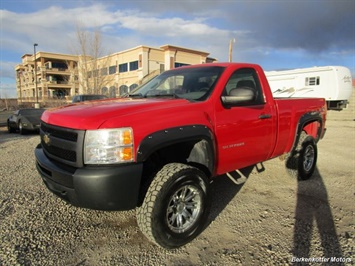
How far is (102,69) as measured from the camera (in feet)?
95.7

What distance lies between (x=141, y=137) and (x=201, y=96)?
1109mm

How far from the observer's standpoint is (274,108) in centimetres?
416

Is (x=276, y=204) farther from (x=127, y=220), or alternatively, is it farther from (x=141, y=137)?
(x=141, y=137)

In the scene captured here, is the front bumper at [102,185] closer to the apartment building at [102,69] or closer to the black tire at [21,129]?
the black tire at [21,129]

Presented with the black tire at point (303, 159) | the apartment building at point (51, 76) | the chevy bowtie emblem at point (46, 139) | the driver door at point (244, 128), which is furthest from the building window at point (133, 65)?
the chevy bowtie emblem at point (46, 139)

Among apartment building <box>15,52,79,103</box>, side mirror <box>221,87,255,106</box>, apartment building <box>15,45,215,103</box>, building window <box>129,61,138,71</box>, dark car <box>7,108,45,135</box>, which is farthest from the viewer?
apartment building <box>15,52,79,103</box>

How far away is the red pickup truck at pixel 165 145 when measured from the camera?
254 cm

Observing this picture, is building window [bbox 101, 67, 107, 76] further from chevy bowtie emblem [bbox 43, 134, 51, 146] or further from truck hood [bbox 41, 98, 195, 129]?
truck hood [bbox 41, 98, 195, 129]

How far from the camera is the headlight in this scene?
252cm

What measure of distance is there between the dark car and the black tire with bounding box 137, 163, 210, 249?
11232 mm

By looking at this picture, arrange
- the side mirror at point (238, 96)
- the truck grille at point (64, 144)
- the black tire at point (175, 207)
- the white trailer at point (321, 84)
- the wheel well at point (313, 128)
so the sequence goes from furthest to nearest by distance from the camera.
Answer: the white trailer at point (321, 84), the wheel well at point (313, 128), the side mirror at point (238, 96), the black tire at point (175, 207), the truck grille at point (64, 144)

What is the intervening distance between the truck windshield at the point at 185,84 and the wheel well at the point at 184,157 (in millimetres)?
578

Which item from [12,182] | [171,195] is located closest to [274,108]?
[171,195]

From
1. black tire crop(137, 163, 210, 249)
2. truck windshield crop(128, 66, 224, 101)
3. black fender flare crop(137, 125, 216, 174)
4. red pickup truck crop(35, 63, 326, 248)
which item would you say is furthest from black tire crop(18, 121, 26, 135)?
black tire crop(137, 163, 210, 249)
